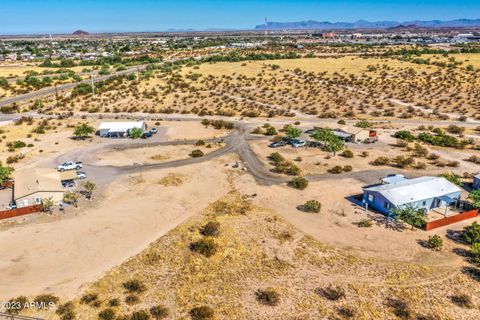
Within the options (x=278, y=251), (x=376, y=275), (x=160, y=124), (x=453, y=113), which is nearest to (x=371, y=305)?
(x=376, y=275)

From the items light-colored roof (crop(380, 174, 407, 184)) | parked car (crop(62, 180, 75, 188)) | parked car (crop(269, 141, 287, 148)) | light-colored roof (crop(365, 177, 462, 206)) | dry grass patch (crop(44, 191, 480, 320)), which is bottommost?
dry grass patch (crop(44, 191, 480, 320))

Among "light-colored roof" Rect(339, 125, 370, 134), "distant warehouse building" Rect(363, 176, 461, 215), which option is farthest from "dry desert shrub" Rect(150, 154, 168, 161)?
"light-colored roof" Rect(339, 125, 370, 134)

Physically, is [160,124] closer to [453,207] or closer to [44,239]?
[44,239]

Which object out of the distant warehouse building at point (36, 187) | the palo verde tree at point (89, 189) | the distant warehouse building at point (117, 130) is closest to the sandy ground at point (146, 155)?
the distant warehouse building at point (117, 130)

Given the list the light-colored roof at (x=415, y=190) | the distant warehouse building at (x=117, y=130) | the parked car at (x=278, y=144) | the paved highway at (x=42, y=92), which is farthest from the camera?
the paved highway at (x=42, y=92)

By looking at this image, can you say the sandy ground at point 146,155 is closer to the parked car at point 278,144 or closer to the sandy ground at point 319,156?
the parked car at point 278,144

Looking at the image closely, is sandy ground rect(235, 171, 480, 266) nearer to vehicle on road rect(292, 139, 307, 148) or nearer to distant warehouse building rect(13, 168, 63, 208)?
vehicle on road rect(292, 139, 307, 148)
